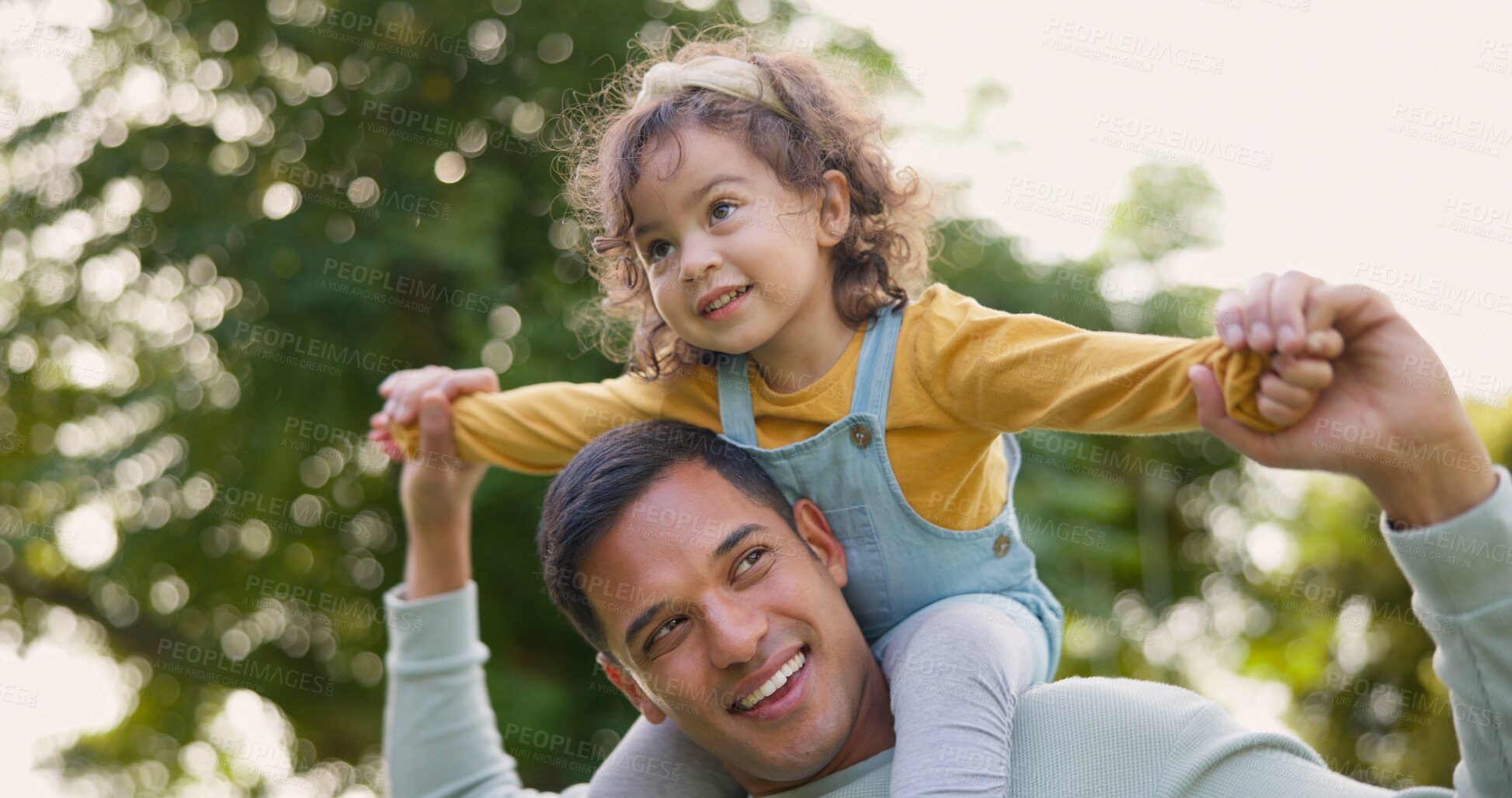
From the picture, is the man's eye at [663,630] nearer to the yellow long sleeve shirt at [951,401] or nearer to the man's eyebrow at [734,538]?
the man's eyebrow at [734,538]

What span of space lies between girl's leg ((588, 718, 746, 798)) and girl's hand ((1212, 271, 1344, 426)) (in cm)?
113

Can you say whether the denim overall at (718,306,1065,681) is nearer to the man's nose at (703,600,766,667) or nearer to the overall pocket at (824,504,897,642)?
the overall pocket at (824,504,897,642)

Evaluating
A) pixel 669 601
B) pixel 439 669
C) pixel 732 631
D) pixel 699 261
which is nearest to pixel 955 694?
pixel 732 631

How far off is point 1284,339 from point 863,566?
81 cm

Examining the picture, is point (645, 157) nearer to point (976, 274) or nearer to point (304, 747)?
point (976, 274)

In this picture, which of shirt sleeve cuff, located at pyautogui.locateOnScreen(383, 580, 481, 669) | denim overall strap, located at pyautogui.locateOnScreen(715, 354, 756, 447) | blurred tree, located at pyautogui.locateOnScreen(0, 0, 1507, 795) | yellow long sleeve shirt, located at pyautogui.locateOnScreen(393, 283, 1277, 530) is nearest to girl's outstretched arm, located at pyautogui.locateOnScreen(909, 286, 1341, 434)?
yellow long sleeve shirt, located at pyautogui.locateOnScreen(393, 283, 1277, 530)

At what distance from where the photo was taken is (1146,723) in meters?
1.65

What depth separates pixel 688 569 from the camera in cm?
176

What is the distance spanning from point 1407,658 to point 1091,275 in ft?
10.9

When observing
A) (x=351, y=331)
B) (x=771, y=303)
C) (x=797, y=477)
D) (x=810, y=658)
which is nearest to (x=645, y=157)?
(x=771, y=303)

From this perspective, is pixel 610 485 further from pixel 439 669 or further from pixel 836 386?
pixel 439 669

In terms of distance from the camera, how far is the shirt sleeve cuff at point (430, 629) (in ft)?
7.97

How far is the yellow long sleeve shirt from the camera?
58.3 inches

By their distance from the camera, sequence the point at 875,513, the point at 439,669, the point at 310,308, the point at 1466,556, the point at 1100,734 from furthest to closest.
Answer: the point at 310,308 < the point at 439,669 < the point at 875,513 < the point at 1100,734 < the point at 1466,556
